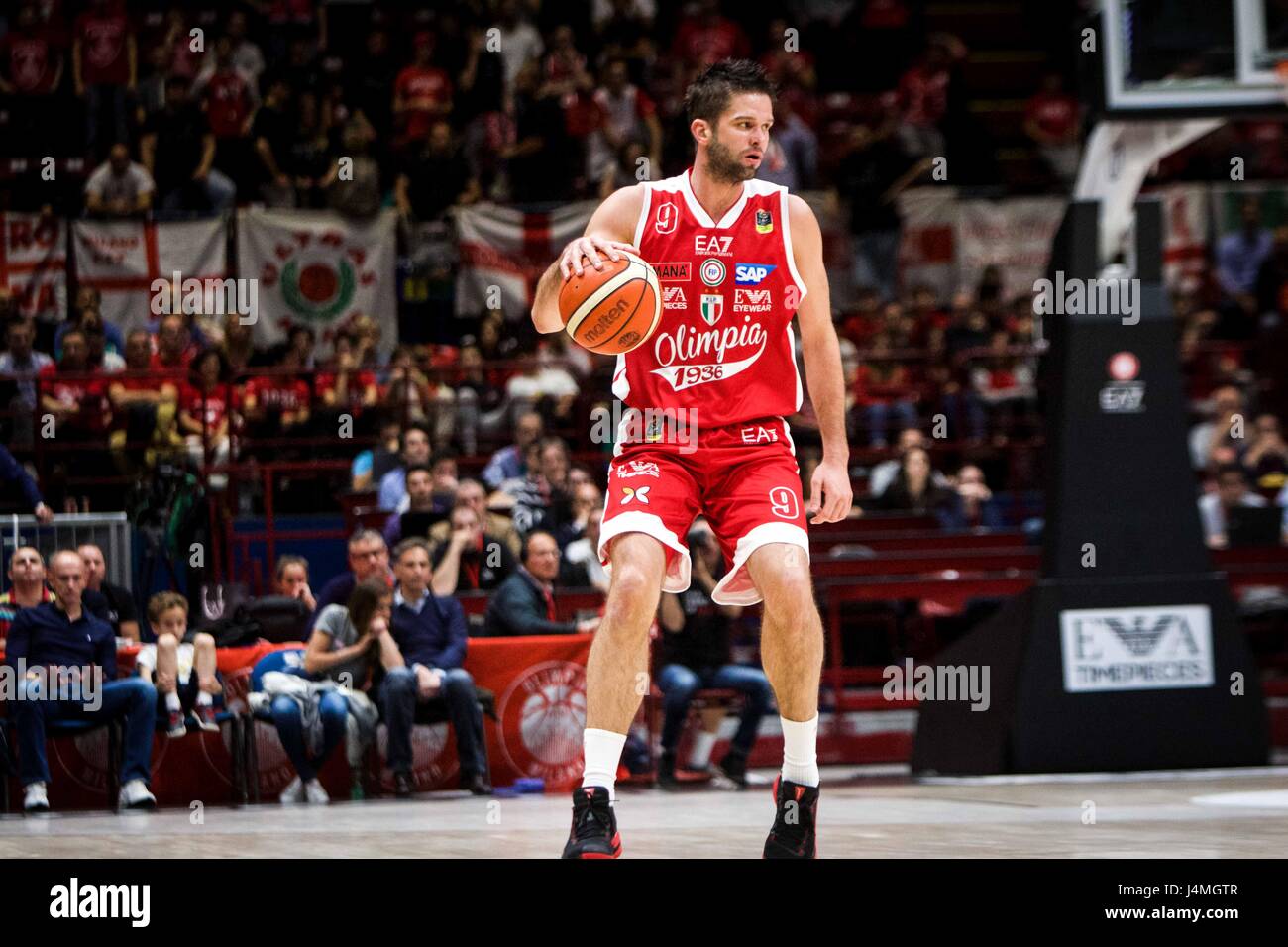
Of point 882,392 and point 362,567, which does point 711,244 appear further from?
point 882,392

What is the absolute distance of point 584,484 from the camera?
13.6 meters

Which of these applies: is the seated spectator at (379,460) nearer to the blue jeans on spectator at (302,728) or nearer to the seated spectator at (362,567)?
the seated spectator at (362,567)

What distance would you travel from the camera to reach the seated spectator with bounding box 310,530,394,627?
11.8 meters

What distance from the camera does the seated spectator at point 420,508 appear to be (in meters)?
13.2

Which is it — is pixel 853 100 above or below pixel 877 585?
above

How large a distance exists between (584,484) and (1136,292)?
4.38 meters

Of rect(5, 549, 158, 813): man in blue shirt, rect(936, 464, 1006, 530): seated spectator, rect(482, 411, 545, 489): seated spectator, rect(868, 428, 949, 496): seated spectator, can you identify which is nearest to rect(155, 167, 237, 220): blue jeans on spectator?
rect(482, 411, 545, 489): seated spectator

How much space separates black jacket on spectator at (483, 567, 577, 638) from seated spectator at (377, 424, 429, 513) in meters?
2.17

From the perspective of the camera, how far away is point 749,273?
5.91 metres

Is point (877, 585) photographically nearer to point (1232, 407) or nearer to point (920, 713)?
point (920, 713)

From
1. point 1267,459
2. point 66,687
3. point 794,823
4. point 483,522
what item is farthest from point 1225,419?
point 794,823

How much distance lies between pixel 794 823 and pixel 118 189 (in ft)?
45.7

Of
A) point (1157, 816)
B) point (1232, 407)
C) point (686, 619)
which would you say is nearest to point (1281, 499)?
point (1232, 407)
